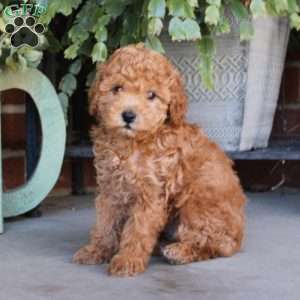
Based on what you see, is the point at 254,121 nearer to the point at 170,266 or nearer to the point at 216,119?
the point at 216,119

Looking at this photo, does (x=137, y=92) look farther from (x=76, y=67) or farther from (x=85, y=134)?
(x=85, y=134)

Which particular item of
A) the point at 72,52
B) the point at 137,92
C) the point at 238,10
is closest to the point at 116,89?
the point at 137,92

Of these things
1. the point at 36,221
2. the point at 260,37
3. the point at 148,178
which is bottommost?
the point at 36,221

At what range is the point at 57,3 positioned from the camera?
315cm

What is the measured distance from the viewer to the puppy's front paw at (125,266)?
2.62 m

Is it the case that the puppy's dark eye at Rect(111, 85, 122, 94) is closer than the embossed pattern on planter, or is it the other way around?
the puppy's dark eye at Rect(111, 85, 122, 94)

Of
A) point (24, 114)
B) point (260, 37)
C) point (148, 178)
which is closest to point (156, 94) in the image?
point (148, 178)

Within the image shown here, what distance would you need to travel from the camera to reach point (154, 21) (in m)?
2.87

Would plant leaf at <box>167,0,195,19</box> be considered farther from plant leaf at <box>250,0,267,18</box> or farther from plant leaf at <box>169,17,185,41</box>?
plant leaf at <box>250,0,267,18</box>

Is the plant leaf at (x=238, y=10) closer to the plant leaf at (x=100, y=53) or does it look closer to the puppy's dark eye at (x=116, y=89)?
the plant leaf at (x=100, y=53)

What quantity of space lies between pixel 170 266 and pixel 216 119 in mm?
962

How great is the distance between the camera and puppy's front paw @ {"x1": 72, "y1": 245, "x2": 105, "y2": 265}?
2787mm

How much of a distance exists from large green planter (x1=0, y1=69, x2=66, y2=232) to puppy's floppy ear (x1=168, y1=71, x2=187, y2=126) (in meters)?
0.83

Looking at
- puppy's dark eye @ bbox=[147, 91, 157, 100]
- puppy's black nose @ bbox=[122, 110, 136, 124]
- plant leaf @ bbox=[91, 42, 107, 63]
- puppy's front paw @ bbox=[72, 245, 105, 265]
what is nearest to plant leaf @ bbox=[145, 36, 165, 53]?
plant leaf @ bbox=[91, 42, 107, 63]
